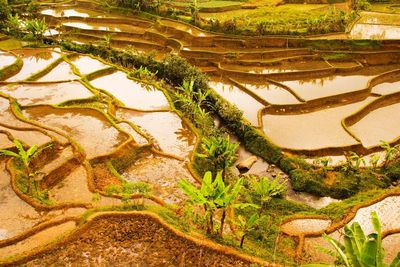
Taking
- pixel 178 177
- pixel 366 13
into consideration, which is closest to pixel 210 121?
pixel 178 177

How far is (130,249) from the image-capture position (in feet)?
20.9

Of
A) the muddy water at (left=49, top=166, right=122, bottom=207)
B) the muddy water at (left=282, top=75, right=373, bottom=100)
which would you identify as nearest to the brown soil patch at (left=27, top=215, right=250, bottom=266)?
the muddy water at (left=49, top=166, right=122, bottom=207)

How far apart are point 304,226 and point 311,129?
15.6ft

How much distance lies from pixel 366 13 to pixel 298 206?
58.5 ft

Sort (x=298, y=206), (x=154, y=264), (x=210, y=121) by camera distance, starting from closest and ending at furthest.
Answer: (x=154, y=264) < (x=298, y=206) < (x=210, y=121)

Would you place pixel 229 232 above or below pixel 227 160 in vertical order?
below

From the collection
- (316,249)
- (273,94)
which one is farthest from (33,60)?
(316,249)

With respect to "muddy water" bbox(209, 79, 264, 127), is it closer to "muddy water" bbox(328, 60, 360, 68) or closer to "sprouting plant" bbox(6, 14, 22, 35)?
"muddy water" bbox(328, 60, 360, 68)

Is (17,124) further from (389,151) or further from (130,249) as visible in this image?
(389,151)

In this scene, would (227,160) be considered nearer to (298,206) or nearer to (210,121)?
(298,206)

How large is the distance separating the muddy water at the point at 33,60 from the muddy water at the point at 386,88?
15.6 m

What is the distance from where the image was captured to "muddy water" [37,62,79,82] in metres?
16.2

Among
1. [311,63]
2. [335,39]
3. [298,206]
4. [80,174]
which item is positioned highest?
[335,39]

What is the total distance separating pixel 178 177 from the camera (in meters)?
10.2
